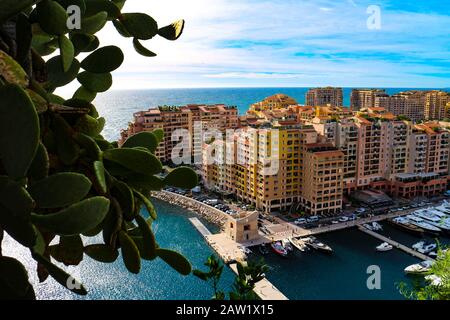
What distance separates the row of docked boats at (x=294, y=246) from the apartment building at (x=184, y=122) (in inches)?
417

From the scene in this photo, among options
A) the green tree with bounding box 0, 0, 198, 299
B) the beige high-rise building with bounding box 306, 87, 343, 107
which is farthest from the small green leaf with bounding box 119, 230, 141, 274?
the beige high-rise building with bounding box 306, 87, 343, 107

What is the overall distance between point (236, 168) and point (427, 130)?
1068 cm

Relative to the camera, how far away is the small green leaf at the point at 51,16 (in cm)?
112

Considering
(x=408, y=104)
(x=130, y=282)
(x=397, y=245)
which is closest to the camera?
(x=130, y=282)

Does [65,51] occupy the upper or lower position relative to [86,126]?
upper

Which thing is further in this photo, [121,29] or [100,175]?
[121,29]

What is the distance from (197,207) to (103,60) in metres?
18.8

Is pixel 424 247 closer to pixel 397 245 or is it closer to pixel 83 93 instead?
pixel 397 245

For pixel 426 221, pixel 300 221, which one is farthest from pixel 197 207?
pixel 426 221

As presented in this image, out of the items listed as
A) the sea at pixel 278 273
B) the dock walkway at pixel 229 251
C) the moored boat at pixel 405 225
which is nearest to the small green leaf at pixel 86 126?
the sea at pixel 278 273

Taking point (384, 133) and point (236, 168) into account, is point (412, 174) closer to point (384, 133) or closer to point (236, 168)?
point (384, 133)

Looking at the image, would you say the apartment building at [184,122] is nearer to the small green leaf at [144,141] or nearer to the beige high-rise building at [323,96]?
the small green leaf at [144,141]

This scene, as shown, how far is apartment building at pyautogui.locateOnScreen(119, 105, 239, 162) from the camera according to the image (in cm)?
2514

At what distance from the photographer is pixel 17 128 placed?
887mm
